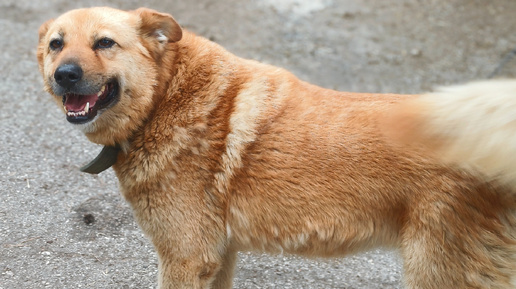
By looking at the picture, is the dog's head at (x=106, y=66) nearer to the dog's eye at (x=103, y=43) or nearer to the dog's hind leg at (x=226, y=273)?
the dog's eye at (x=103, y=43)

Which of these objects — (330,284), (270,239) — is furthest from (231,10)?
(270,239)

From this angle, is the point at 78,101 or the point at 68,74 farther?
the point at 78,101

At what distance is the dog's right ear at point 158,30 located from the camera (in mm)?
3012

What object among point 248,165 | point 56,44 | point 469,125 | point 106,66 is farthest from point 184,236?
point 469,125

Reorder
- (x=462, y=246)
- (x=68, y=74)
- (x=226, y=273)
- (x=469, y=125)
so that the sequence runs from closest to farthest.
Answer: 1. (x=469, y=125)
2. (x=462, y=246)
3. (x=68, y=74)
4. (x=226, y=273)

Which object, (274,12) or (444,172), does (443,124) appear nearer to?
(444,172)

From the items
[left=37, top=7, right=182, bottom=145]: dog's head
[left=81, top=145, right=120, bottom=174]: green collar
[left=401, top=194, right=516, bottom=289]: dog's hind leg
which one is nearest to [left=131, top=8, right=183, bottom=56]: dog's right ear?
[left=37, top=7, right=182, bottom=145]: dog's head

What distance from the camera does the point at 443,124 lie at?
2264 millimetres

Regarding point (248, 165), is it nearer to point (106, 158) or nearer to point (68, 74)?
point (106, 158)

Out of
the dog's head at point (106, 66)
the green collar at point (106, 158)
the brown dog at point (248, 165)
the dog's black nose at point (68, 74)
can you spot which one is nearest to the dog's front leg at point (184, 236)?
the brown dog at point (248, 165)

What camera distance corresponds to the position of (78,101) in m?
2.95

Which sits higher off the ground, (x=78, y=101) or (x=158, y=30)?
(x=158, y=30)

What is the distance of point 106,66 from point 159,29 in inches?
14.8

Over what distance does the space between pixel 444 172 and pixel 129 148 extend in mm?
1648
